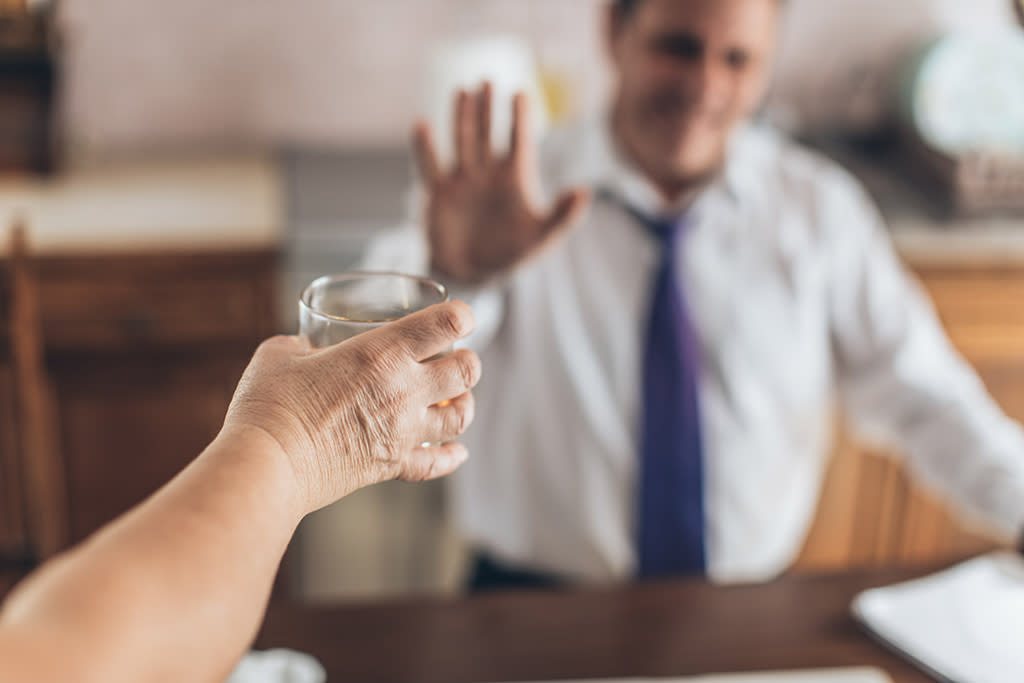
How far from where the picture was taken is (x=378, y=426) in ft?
1.67

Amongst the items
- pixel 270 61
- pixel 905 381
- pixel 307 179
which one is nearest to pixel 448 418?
pixel 905 381

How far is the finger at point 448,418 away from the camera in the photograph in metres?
0.54

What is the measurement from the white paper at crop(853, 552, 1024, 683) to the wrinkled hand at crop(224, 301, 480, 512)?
0.59m

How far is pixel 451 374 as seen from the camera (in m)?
0.53

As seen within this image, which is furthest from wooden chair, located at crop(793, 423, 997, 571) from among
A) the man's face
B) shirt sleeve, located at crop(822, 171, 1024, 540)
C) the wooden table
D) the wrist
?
the wrist

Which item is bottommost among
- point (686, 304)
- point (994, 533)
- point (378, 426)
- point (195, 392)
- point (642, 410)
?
point (994, 533)

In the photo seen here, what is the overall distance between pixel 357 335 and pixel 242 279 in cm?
132

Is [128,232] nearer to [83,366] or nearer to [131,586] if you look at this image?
[83,366]

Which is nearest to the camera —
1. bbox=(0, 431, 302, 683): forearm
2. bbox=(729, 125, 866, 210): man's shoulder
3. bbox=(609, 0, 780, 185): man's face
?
bbox=(0, 431, 302, 683): forearm

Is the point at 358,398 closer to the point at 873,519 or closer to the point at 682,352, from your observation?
the point at 682,352

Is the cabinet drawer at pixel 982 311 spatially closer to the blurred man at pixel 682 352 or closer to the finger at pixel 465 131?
the blurred man at pixel 682 352

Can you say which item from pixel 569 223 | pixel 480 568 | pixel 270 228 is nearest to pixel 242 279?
pixel 270 228

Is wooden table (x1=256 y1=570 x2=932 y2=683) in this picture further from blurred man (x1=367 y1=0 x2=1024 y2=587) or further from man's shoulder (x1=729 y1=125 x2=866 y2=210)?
man's shoulder (x1=729 y1=125 x2=866 y2=210)

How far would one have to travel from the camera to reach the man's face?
1.19 m
